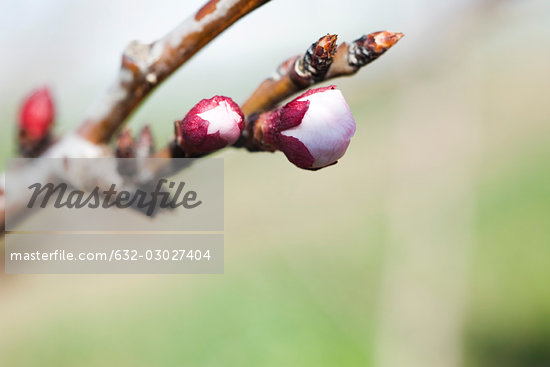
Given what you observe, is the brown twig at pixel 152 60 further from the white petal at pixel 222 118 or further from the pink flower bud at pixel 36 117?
the pink flower bud at pixel 36 117

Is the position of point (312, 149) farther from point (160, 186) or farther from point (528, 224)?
point (528, 224)

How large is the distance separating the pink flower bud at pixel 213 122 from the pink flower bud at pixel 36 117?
438 mm

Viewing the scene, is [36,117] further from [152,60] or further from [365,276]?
[365,276]

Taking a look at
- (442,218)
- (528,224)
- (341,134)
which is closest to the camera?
(341,134)

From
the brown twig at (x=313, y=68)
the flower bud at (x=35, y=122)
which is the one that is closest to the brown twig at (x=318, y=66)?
the brown twig at (x=313, y=68)

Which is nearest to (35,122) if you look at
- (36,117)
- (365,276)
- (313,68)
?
(36,117)

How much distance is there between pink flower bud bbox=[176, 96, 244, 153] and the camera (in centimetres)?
42

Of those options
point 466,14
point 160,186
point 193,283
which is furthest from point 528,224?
point 160,186

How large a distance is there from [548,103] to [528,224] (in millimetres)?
3579

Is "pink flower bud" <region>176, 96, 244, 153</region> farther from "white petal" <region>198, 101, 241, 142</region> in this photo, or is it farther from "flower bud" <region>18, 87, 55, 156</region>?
"flower bud" <region>18, 87, 55, 156</region>

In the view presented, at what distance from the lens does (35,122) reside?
745 millimetres

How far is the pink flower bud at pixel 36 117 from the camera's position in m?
0.74

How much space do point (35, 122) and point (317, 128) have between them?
1.89 feet

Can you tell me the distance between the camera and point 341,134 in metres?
0.39
